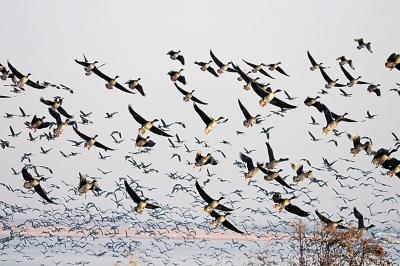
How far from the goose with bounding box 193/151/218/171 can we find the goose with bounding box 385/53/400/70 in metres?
6.92

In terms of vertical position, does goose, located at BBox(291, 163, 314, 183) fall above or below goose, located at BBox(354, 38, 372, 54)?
below

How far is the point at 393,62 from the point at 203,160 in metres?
7.56

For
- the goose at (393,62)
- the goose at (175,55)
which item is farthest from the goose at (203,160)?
the goose at (175,55)

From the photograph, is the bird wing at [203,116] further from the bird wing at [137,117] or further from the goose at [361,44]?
the goose at [361,44]

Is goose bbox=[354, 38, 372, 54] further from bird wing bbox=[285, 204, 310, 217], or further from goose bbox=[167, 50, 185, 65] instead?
bird wing bbox=[285, 204, 310, 217]

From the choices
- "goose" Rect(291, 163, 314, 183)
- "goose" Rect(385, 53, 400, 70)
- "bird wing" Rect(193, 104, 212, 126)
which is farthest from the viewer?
"goose" Rect(291, 163, 314, 183)

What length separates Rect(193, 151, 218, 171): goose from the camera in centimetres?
2186

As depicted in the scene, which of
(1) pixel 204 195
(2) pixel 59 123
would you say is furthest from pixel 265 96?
(2) pixel 59 123

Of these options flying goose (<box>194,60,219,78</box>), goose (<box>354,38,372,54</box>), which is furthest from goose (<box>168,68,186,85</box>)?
goose (<box>354,38,372,54</box>)

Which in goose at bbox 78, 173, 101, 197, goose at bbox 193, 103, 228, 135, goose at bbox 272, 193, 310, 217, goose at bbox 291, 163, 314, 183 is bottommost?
goose at bbox 291, 163, 314, 183

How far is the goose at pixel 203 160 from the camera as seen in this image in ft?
71.7

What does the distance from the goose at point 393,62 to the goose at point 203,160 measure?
6922 mm

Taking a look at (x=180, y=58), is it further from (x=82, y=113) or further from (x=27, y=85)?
(x=27, y=85)

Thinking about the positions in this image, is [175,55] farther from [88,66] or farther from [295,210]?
[295,210]
